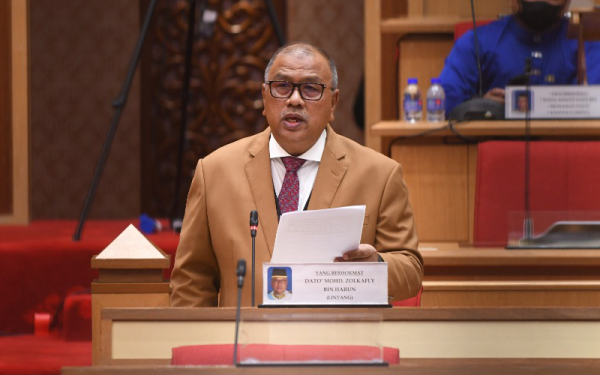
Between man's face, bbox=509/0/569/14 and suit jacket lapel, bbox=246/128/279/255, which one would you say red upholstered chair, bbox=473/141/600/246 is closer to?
man's face, bbox=509/0/569/14

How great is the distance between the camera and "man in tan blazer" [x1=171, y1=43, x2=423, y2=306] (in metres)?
2.31

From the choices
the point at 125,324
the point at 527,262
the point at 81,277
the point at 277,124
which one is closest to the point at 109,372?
the point at 125,324

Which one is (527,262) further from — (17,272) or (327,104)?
(17,272)

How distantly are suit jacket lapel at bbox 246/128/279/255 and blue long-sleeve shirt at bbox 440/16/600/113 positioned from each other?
1.46 meters

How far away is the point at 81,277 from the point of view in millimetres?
3631

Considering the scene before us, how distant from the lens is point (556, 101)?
339 centimetres

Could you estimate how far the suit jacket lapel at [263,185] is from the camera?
7.61ft

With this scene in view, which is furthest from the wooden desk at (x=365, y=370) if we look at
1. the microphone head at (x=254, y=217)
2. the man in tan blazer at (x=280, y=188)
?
the man in tan blazer at (x=280, y=188)

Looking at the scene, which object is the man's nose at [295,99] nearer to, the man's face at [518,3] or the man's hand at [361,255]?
the man's hand at [361,255]

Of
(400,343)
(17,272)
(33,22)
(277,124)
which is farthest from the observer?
(33,22)

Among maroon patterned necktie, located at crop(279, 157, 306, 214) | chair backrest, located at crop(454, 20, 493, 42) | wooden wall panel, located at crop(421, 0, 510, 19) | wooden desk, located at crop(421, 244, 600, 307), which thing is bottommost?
wooden desk, located at crop(421, 244, 600, 307)

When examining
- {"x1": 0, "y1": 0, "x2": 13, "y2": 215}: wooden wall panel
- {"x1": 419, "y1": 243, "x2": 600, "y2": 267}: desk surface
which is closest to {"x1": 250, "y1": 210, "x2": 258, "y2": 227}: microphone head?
{"x1": 419, "y1": 243, "x2": 600, "y2": 267}: desk surface

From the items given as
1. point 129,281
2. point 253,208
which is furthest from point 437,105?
point 129,281

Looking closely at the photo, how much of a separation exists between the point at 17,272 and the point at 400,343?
236cm
